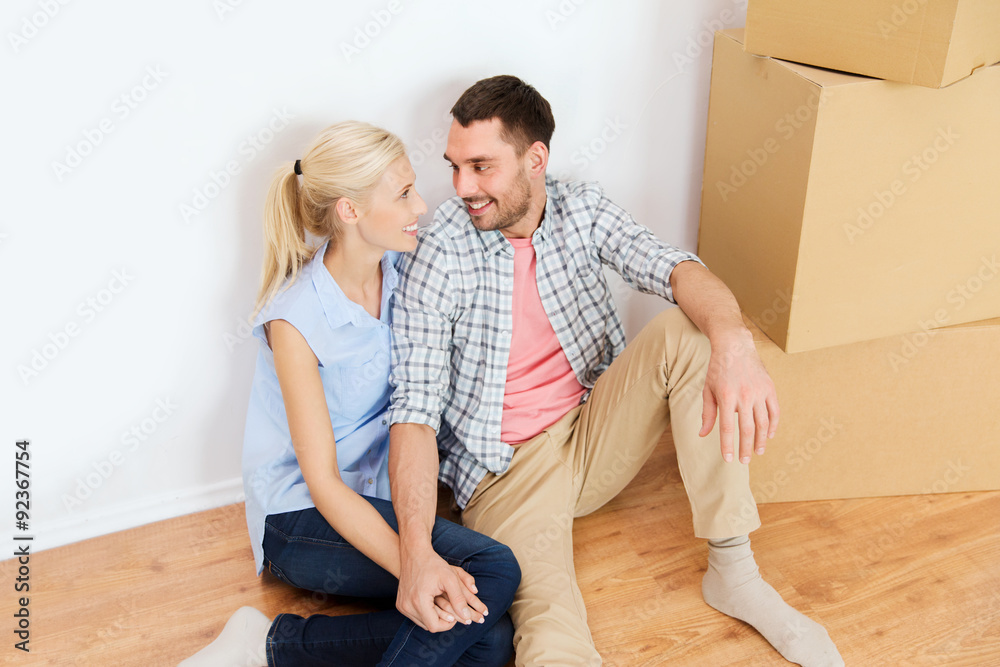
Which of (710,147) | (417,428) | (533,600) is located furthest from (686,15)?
(533,600)

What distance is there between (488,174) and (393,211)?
0.18 metres

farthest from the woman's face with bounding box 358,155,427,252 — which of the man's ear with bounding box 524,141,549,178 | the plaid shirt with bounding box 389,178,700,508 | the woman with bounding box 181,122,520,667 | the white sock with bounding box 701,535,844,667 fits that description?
the white sock with bounding box 701,535,844,667

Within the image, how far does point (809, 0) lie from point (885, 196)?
0.34m

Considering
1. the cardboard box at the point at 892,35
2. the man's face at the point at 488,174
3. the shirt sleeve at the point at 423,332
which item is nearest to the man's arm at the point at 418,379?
the shirt sleeve at the point at 423,332

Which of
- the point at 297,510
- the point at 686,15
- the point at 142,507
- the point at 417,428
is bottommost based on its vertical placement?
the point at 142,507

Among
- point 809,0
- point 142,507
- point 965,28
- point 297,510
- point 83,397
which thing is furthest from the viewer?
point 142,507

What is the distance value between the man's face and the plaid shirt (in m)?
0.06

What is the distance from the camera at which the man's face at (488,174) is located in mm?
1405

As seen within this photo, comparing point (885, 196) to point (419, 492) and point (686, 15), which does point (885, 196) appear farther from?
point (419, 492)

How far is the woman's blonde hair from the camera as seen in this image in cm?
133

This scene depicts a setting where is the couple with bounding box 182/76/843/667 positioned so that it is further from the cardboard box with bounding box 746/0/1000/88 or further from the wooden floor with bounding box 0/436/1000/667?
the cardboard box with bounding box 746/0/1000/88

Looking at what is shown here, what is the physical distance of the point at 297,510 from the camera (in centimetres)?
146

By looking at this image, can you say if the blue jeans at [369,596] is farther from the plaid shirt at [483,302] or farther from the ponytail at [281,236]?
the ponytail at [281,236]

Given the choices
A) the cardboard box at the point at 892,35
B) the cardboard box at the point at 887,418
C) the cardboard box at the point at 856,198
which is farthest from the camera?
the cardboard box at the point at 887,418
